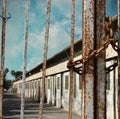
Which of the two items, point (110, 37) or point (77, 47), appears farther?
→ point (77, 47)

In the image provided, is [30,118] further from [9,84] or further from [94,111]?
[9,84]

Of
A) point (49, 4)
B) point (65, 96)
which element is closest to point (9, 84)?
point (65, 96)

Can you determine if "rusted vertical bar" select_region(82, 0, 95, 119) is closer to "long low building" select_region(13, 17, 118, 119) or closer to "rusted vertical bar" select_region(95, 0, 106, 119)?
"rusted vertical bar" select_region(95, 0, 106, 119)

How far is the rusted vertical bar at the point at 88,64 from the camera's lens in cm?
243

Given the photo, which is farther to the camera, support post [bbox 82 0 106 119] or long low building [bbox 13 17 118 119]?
long low building [bbox 13 17 118 119]

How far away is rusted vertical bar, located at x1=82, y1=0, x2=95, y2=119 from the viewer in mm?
2434

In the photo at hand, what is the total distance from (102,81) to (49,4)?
2.14ft

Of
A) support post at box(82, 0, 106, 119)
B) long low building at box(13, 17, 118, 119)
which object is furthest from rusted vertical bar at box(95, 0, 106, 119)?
long low building at box(13, 17, 118, 119)

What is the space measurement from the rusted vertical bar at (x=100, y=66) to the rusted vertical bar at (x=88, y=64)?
1.1 inches

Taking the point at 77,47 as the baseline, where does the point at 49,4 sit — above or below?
below

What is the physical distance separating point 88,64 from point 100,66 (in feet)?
0.26

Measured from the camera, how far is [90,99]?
2434 millimetres

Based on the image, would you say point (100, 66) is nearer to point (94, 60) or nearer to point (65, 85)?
point (94, 60)

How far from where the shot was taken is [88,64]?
2467 mm
